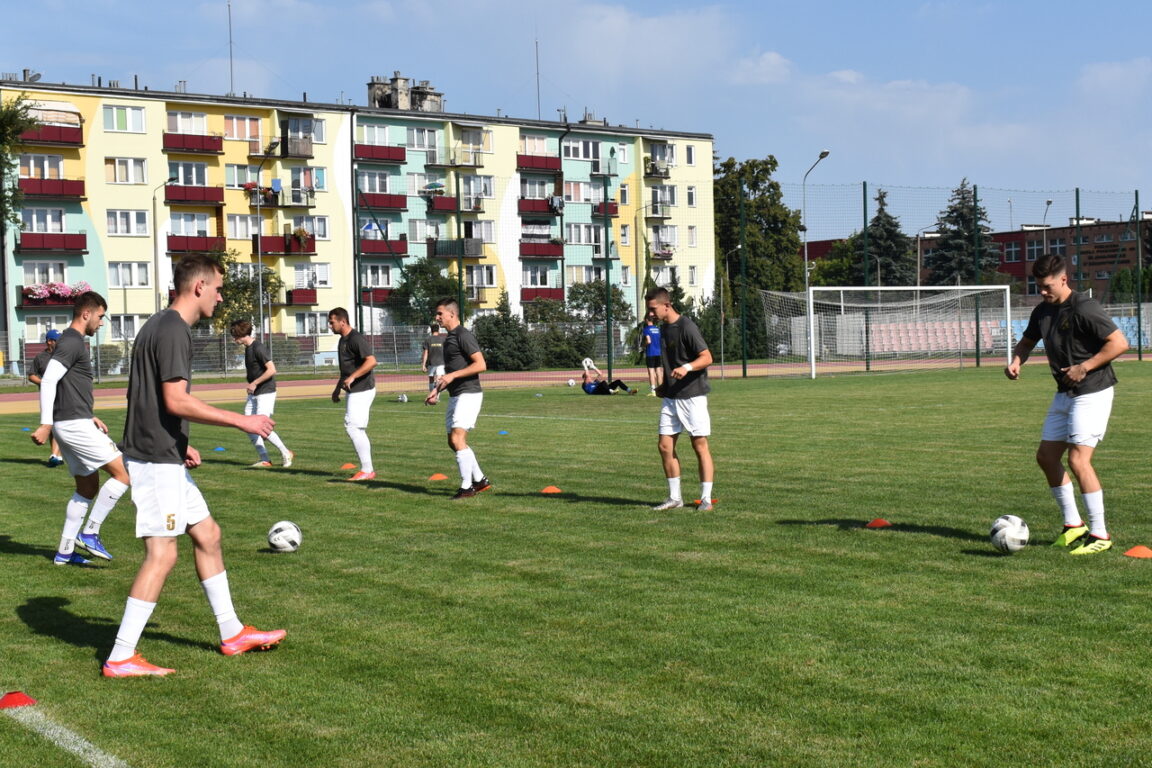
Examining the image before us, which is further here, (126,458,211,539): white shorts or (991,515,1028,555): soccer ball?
(991,515,1028,555): soccer ball

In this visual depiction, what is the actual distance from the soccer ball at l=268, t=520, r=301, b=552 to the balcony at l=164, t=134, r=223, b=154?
59.2 metres

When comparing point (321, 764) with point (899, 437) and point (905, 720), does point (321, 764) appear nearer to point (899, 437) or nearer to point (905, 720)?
point (905, 720)

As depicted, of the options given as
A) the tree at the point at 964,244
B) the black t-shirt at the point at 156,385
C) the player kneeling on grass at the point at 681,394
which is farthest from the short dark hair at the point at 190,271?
→ the tree at the point at 964,244

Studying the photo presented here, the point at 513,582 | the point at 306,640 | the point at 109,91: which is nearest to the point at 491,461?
the point at 513,582

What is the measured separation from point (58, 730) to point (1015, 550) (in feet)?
21.4

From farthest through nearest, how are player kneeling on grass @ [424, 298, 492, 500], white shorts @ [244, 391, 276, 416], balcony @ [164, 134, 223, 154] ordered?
balcony @ [164, 134, 223, 154] < white shorts @ [244, 391, 276, 416] < player kneeling on grass @ [424, 298, 492, 500]

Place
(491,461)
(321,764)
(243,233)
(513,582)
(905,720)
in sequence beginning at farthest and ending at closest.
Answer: (243,233), (491,461), (513,582), (905,720), (321,764)

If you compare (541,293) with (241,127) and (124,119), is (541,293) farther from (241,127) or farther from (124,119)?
(124,119)

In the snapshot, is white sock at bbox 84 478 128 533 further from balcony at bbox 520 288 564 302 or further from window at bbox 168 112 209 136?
balcony at bbox 520 288 564 302

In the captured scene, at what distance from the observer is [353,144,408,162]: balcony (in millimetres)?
69625

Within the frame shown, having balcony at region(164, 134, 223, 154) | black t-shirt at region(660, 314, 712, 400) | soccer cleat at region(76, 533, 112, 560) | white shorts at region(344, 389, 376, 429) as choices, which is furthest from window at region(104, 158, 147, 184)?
soccer cleat at region(76, 533, 112, 560)

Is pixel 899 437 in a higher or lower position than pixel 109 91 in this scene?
lower

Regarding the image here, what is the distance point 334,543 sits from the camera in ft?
34.1

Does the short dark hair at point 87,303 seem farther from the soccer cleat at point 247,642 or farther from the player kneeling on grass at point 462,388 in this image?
the player kneeling on grass at point 462,388
